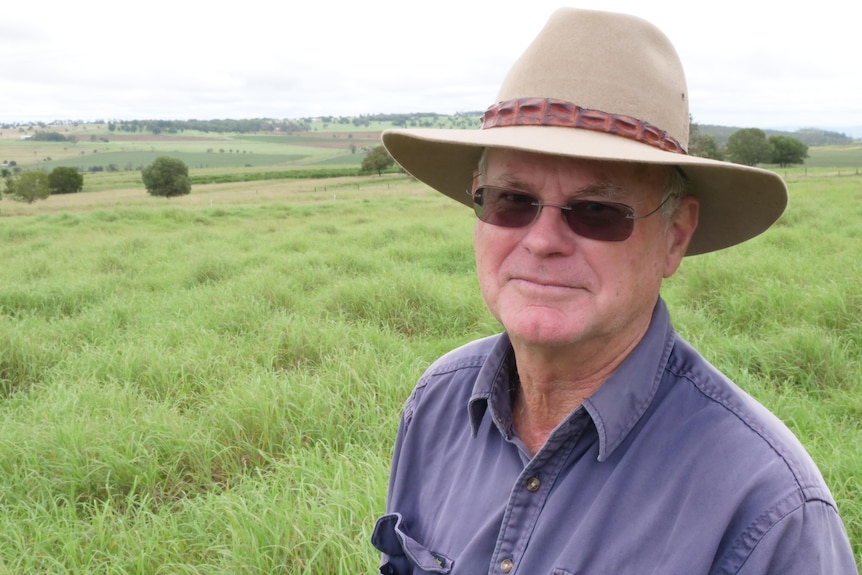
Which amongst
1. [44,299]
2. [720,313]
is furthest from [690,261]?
[44,299]

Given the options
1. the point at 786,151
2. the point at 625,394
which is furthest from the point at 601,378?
the point at 786,151

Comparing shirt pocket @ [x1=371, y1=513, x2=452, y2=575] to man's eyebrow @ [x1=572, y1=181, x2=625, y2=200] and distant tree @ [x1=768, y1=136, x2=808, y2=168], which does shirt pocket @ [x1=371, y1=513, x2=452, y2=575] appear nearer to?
man's eyebrow @ [x1=572, y1=181, x2=625, y2=200]

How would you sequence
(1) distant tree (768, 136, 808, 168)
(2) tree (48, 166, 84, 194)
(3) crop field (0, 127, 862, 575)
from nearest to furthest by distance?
1. (3) crop field (0, 127, 862, 575)
2. (1) distant tree (768, 136, 808, 168)
3. (2) tree (48, 166, 84, 194)

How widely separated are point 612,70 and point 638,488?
808mm

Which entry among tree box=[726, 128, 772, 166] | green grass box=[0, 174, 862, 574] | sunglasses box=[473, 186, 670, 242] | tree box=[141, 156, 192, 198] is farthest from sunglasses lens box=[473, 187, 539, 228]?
tree box=[726, 128, 772, 166]

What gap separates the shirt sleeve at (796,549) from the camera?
0.98m

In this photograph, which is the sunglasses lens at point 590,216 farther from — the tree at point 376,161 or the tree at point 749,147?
the tree at point 749,147

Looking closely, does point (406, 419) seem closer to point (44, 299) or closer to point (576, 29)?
point (576, 29)

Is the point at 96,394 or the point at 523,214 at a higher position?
the point at 523,214

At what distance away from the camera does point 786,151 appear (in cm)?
5266

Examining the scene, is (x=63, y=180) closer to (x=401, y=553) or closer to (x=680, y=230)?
(x=401, y=553)

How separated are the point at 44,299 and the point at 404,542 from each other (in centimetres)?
621

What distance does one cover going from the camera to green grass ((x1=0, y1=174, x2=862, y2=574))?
252cm

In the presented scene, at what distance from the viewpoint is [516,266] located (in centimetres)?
135
